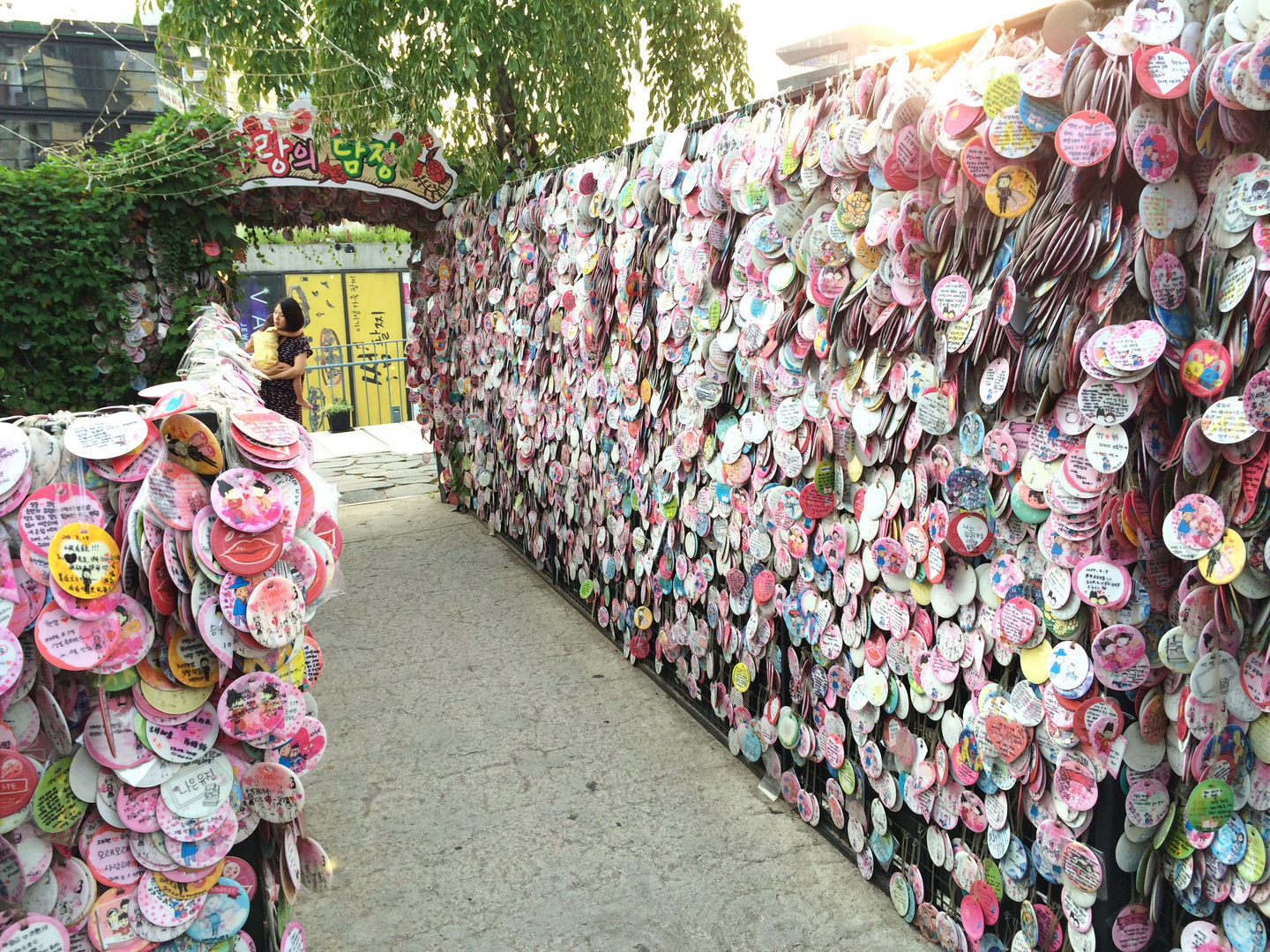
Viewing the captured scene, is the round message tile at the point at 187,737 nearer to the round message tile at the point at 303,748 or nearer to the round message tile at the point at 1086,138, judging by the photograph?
the round message tile at the point at 303,748

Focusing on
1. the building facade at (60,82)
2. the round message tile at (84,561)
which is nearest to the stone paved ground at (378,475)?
the round message tile at (84,561)

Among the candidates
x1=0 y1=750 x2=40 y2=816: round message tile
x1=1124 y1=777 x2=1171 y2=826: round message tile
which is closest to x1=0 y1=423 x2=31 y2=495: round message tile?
x1=0 y1=750 x2=40 y2=816: round message tile

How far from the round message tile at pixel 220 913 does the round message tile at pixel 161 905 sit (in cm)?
4

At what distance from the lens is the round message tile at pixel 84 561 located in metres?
1.60

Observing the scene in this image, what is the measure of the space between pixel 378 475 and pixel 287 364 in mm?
2922

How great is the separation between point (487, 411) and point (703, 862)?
3976mm

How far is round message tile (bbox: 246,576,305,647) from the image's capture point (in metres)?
1.70

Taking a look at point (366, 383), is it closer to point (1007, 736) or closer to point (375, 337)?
point (375, 337)

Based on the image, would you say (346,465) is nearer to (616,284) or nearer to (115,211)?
(115,211)

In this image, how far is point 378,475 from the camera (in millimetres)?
9102

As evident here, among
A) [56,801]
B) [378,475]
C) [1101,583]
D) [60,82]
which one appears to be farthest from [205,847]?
[60,82]

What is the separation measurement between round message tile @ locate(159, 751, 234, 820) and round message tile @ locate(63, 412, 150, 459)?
0.61 metres

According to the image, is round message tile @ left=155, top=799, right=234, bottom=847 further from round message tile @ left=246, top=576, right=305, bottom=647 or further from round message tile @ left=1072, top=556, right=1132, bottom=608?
round message tile @ left=1072, top=556, right=1132, bottom=608

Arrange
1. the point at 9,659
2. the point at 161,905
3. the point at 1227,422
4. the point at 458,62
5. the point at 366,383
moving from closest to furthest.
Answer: the point at 9,659 → the point at 1227,422 → the point at 161,905 → the point at 458,62 → the point at 366,383
